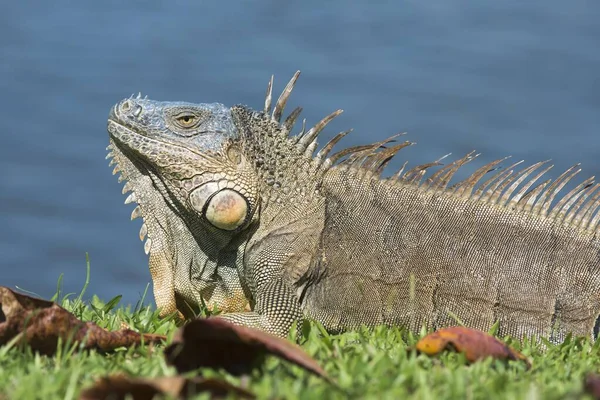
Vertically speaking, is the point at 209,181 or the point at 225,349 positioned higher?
the point at 209,181

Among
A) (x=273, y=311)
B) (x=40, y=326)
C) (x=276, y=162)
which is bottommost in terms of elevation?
(x=273, y=311)

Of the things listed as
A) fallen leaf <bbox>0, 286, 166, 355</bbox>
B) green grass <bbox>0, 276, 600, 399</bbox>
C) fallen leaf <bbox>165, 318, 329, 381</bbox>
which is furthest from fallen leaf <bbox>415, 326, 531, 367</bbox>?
fallen leaf <bbox>0, 286, 166, 355</bbox>

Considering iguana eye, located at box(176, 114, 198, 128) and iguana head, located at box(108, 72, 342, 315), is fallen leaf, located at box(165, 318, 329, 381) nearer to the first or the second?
iguana head, located at box(108, 72, 342, 315)

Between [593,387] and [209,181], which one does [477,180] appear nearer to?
[209,181]

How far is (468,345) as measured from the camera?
3947 mm

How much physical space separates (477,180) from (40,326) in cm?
267

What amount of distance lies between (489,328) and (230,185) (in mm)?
1505

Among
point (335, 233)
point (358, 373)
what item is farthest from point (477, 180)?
point (358, 373)

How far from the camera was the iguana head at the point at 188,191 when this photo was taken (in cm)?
547

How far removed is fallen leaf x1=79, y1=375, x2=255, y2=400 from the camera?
280cm

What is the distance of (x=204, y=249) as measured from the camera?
18.3ft

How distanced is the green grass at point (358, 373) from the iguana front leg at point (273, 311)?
56cm

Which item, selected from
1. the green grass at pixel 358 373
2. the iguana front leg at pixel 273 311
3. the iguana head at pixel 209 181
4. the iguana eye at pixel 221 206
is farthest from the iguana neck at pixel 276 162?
the green grass at pixel 358 373

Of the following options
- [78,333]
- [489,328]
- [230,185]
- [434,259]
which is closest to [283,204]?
[230,185]
